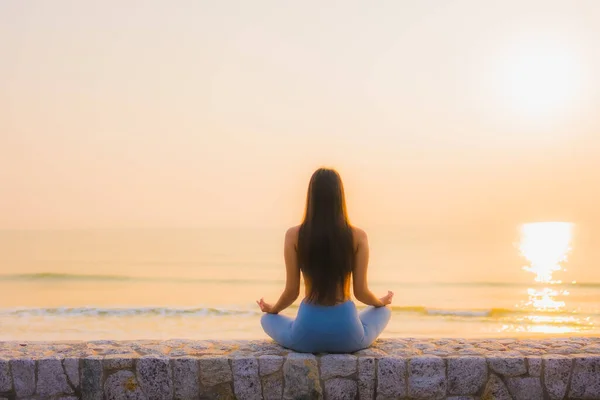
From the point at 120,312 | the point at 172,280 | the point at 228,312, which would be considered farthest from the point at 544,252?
the point at 120,312

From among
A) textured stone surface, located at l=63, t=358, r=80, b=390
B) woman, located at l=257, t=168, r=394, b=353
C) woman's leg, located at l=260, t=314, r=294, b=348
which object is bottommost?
textured stone surface, located at l=63, t=358, r=80, b=390

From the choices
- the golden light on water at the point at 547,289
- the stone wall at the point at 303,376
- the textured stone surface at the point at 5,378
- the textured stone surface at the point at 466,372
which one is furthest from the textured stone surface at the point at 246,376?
the golden light on water at the point at 547,289

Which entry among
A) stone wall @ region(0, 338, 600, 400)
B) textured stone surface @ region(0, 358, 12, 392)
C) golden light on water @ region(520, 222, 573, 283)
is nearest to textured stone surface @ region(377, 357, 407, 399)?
stone wall @ region(0, 338, 600, 400)

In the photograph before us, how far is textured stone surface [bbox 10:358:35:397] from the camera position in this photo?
182 inches

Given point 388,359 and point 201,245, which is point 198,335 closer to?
point 388,359

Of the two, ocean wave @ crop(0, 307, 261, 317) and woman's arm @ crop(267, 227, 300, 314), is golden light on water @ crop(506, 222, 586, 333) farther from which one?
woman's arm @ crop(267, 227, 300, 314)

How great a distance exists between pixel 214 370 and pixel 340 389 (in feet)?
2.75

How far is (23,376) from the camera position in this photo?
464cm

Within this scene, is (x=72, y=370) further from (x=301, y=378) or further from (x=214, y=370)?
(x=301, y=378)

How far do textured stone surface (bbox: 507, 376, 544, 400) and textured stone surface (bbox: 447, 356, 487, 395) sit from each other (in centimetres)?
19

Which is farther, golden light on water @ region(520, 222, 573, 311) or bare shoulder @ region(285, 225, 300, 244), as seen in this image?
golden light on water @ region(520, 222, 573, 311)

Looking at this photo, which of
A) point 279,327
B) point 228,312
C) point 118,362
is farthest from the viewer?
point 228,312

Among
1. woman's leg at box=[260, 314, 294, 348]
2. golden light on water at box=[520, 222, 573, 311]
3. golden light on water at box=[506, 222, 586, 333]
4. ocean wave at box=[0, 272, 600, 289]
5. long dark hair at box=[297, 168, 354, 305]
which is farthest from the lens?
ocean wave at box=[0, 272, 600, 289]

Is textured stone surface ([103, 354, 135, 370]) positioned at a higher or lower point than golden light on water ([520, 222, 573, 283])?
higher
